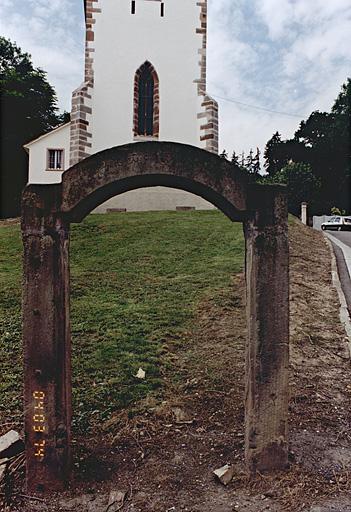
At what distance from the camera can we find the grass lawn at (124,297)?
6.68m

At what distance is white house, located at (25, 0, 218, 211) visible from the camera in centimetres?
2116

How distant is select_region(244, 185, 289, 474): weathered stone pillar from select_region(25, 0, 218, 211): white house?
1648cm

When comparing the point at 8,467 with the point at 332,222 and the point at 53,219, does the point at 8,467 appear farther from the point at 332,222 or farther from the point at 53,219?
the point at 332,222

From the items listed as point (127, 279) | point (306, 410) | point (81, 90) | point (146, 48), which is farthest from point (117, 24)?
point (306, 410)

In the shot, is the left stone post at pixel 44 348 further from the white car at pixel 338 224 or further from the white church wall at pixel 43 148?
the white car at pixel 338 224

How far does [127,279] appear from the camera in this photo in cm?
1143

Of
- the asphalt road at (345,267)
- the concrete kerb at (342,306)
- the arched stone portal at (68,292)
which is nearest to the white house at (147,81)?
the asphalt road at (345,267)

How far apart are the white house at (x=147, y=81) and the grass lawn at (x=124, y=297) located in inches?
188

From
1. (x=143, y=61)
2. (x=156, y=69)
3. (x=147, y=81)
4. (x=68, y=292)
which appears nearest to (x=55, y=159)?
(x=147, y=81)

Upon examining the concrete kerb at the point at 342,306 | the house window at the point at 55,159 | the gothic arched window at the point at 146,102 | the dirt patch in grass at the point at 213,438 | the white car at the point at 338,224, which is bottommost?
the dirt patch in grass at the point at 213,438

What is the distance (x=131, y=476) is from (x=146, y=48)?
2033 centimetres

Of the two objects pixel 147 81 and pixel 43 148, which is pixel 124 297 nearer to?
pixel 147 81

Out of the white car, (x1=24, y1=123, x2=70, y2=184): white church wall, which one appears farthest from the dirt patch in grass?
the white car

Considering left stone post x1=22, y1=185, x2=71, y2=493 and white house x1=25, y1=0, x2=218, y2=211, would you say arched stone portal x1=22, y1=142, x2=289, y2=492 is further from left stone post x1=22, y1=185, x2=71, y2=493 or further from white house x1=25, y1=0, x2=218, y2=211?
white house x1=25, y1=0, x2=218, y2=211
